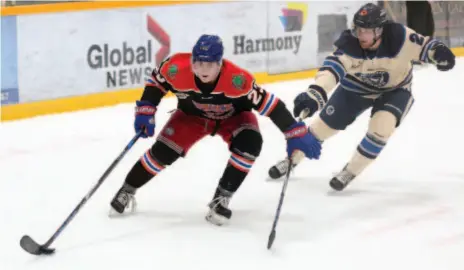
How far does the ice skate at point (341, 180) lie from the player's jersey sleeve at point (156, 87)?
3.42 feet

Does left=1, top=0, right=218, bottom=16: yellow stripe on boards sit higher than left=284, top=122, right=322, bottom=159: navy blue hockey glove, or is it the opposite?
left=1, top=0, right=218, bottom=16: yellow stripe on boards

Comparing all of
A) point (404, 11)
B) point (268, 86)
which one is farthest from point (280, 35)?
point (404, 11)

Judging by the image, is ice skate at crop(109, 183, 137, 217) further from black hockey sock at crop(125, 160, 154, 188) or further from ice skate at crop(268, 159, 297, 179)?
ice skate at crop(268, 159, 297, 179)

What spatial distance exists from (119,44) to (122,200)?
280cm

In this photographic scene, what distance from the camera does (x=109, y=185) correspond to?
4398 millimetres

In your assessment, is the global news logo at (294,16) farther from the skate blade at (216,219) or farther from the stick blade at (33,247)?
the stick blade at (33,247)

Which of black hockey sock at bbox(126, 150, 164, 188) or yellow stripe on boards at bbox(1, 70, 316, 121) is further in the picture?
yellow stripe on boards at bbox(1, 70, 316, 121)

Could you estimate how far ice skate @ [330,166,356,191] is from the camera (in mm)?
4301

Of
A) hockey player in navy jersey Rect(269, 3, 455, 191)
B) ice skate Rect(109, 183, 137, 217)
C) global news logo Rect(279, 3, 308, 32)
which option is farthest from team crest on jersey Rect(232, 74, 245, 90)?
global news logo Rect(279, 3, 308, 32)

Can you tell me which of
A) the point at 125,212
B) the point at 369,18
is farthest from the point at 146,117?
the point at 369,18

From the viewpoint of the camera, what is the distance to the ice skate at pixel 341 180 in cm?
430

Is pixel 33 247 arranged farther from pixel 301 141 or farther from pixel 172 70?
pixel 301 141

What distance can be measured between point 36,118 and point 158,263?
2988mm

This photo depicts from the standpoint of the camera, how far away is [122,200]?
→ 3.79m
